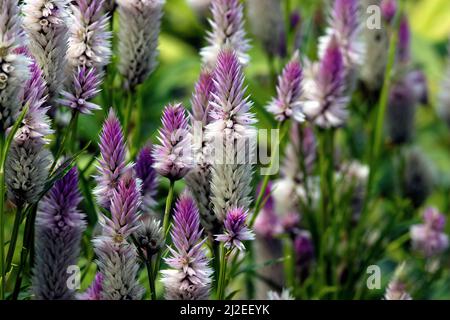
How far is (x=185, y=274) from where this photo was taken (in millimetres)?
1125

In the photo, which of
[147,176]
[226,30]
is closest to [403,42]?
[226,30]


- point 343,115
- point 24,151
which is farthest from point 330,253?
point 24,151

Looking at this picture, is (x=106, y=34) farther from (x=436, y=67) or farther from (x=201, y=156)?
(x=436, y=67)

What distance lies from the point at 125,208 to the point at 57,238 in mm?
189

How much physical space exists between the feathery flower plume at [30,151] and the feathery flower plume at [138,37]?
31 centimetres

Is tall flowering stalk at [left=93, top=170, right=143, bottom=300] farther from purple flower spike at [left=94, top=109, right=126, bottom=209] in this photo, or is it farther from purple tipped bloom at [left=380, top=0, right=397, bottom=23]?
purple tipped bloom at [left=380, top=0, right=397, bottom=23]

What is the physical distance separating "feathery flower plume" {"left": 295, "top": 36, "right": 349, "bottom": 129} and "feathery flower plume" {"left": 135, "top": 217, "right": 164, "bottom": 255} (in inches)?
23.4

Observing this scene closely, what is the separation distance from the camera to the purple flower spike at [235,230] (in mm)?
1129

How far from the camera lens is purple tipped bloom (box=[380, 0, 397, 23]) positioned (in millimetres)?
1893

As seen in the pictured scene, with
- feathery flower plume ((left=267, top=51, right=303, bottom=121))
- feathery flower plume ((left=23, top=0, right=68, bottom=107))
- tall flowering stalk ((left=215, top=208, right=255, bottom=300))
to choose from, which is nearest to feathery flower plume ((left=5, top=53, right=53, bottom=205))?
feathery flower plume ((left=23, top=0, right=68, bottom=107))

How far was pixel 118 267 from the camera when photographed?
1.13m

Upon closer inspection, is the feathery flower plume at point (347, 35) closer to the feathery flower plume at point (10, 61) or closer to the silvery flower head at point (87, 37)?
the silvery flower head at point (87, 37)

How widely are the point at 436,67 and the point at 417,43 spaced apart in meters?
0.15

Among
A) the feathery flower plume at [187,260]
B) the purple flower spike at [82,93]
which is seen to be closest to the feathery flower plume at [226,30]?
the purple flower spike at [82,93]
